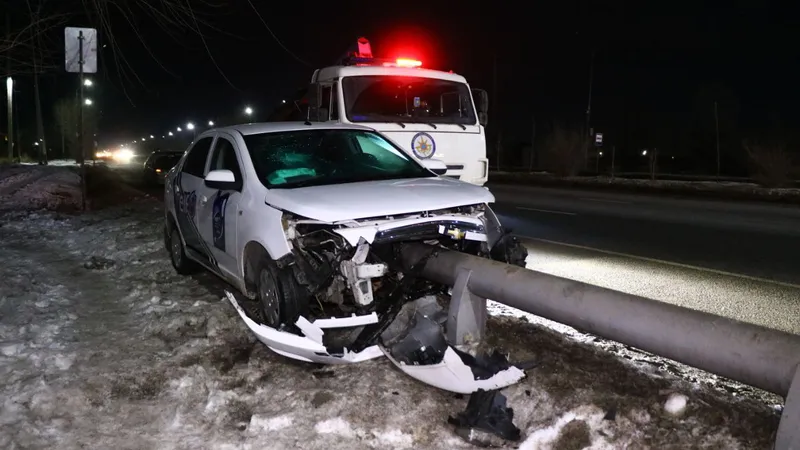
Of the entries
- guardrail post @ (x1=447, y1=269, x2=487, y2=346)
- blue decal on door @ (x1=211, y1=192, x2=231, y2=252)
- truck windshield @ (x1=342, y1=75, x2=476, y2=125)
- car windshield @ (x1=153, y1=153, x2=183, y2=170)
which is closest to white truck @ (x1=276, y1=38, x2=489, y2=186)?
truck windshield @ (x1=342, y1=75, x2=476, y2=125)

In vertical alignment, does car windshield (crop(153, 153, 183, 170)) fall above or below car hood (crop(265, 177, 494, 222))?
above

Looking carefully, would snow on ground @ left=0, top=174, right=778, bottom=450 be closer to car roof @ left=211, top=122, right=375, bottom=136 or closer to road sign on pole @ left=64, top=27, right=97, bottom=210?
car roof @ left=211, top=122, right=375, bottom=136

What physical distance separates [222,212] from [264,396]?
7.06 ft

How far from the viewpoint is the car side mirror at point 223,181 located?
5.43m

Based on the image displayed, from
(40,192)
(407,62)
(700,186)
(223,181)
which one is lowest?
(40,192)

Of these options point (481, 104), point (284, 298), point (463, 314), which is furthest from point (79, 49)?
point (463, 314)

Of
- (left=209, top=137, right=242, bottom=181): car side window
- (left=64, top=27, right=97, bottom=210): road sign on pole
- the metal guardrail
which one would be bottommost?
the metal guardrail

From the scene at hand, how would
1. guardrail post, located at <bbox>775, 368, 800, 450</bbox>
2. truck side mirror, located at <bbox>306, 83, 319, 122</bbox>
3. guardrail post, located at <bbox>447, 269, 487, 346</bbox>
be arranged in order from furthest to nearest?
1. truck side mirror, located at <bbox>306, 83, 319, 122</bbox>
2. guardrail post, located at <bbox>447, 269, 487, 346</bbox>
3. guardrail post, located at <bbox>775, 368, 800, 450</bbox>

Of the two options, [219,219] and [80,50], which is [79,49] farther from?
[219,219]

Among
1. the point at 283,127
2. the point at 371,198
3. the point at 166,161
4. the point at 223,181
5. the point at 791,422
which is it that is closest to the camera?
the point at 791,422

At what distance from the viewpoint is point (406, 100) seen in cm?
1000

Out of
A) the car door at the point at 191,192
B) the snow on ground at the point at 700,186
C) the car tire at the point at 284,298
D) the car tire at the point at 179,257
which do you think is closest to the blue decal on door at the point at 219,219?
the car door at the point at 191,192

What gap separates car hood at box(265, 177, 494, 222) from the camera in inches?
176

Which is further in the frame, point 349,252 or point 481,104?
point 481,104
